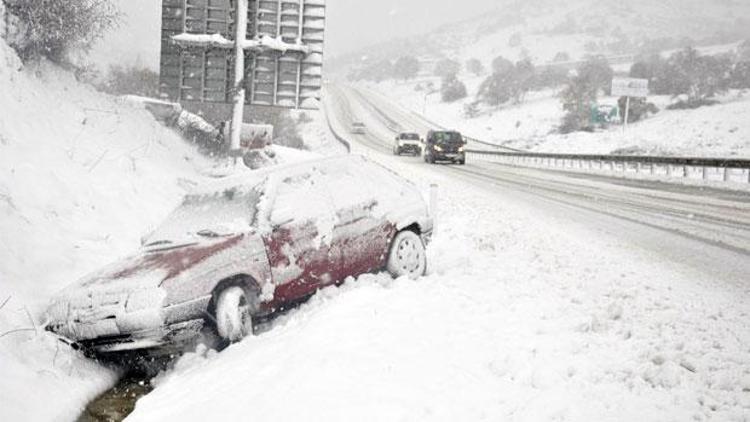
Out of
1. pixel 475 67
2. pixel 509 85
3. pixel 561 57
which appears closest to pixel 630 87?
pixel 509 85

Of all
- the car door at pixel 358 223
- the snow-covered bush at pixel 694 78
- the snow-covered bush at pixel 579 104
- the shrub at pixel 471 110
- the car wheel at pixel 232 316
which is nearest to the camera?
the car wheel at pixel 232 316

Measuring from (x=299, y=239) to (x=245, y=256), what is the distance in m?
0.68

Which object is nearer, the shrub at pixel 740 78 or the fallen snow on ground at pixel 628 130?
the fallen snow on ground at pixel 628 130


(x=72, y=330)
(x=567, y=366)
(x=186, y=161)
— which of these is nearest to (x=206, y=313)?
(x=72, y=330)

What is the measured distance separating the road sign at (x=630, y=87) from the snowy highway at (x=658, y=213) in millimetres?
28688

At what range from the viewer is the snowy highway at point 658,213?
7.91 metres

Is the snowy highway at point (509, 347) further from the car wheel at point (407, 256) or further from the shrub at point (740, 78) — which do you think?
the shrub at point (740, 78)

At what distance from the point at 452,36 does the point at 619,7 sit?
45.8 metres

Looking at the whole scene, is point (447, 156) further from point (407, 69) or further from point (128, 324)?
point (407, 69)

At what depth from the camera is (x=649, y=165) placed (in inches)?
925

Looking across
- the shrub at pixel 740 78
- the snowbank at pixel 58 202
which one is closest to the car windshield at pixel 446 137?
the snowbank at pixel 58 202

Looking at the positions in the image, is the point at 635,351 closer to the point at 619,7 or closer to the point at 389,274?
the point at 389,274

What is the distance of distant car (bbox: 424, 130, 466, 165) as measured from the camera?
96.8 feet

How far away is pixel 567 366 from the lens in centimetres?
427
